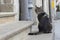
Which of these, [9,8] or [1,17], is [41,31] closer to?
[9,8]

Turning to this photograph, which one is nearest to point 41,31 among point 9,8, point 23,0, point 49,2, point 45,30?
point 45,30

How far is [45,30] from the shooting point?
543 centimetres

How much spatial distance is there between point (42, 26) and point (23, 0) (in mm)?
3094

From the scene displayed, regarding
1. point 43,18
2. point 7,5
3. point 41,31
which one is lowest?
point 41,31

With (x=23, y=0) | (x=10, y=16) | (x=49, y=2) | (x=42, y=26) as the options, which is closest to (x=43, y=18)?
(x=42, y=26)

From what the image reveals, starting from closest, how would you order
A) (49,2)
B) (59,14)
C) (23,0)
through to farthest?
(23,0) → (49,2) → (59,14)

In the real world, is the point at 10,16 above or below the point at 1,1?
below

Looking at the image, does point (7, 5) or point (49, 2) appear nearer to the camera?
point (7, 5)

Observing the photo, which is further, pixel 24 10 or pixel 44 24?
pixel 24 10

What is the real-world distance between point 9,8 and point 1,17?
3.73 feet

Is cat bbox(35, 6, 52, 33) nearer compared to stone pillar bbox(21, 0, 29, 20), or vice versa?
cat bbox(35, 6, 52, 33)

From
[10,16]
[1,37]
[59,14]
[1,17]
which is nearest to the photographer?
[1,37]

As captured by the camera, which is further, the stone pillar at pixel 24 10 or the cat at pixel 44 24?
the stone pillar at pixel 24 10

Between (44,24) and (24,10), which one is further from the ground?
(24,10)
